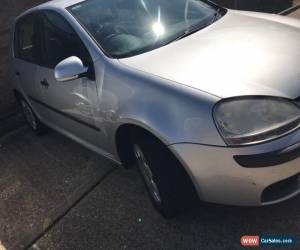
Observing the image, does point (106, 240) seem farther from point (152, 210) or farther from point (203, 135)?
point (203, 135)

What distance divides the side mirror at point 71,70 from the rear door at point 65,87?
3.2 inches

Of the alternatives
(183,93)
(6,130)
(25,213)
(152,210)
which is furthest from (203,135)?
(6,130)

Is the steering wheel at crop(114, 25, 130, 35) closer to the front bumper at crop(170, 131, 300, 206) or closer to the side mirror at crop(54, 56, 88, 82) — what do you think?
the side mirror at crop(54, 56, 88, 82)

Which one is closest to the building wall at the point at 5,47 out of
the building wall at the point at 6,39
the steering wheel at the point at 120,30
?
the building wall at the point at 6,39

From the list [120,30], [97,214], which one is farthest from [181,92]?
[97,214]

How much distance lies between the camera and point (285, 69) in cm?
264

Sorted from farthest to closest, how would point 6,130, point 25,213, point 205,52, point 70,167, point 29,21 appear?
point 6,130 < point 29,21 < point 70,167 < point 25,213 < point 205,52

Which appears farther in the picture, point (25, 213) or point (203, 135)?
point (25, 213)

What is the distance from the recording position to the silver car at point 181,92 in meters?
2.40

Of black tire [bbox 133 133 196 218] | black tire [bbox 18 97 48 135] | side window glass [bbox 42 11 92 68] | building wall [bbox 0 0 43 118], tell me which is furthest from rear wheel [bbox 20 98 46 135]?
black tire [bbox 133 133 196 218]

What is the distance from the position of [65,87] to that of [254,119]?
1.78 metres

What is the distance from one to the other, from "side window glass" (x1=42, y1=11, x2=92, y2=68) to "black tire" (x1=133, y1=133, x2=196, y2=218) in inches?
33.2

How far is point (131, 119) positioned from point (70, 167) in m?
1.56

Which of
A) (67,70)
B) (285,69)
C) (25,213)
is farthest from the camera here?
(25,213)
